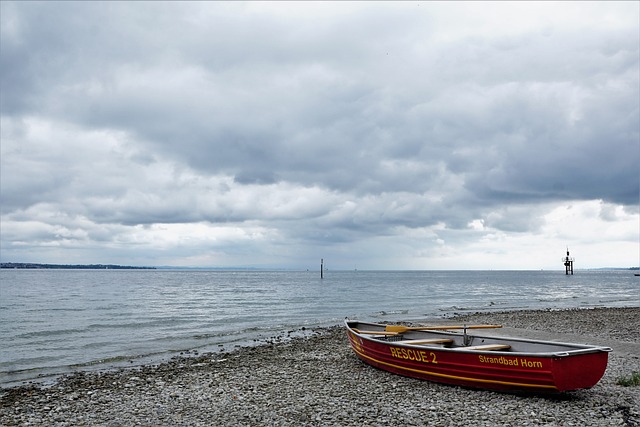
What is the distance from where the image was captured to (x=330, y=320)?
34.8 meters

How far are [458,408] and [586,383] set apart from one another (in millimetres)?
2788

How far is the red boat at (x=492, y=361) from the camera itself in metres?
10.7

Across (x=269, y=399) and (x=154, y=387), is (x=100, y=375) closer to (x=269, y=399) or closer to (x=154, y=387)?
(x=154, y=387)

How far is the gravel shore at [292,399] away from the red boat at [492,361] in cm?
29

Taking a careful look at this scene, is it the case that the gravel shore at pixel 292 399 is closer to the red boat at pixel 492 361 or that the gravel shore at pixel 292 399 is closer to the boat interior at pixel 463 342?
the red boat at pixel 492 361

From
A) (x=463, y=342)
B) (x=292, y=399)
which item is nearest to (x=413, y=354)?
(x=463, y=342)

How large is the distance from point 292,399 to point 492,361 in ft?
15.5

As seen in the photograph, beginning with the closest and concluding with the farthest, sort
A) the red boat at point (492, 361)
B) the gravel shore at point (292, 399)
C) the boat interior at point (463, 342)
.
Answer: the gravel shore at point (292, 399)
the red boat at point (492, 361)
the boat interior at point (463, 342)

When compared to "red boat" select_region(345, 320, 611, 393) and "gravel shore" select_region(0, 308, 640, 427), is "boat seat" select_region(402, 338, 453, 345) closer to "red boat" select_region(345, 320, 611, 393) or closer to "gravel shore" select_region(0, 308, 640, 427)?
"red boat" select_region(345, 320, 611, 393)

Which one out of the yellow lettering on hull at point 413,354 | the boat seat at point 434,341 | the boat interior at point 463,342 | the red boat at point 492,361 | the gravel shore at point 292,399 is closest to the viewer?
the gravel shore at point 292,399

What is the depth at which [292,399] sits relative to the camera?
1203 cm

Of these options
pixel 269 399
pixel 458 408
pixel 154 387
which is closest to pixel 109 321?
pixel 154 387

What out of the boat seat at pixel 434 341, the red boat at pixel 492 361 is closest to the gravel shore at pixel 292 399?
the red boat at pixel 492 361

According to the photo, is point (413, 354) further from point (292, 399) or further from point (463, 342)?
point (292, 399)
